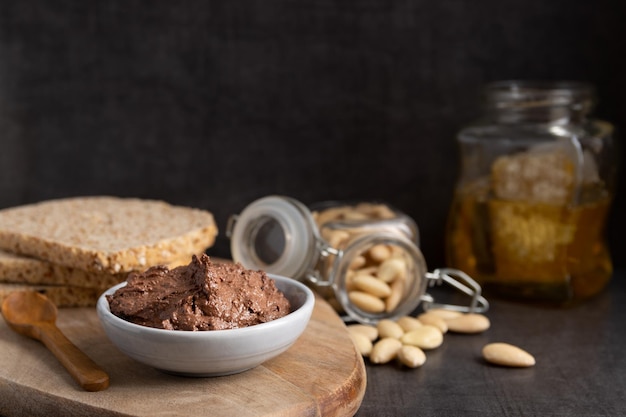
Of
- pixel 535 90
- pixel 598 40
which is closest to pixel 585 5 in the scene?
pixel 598 40

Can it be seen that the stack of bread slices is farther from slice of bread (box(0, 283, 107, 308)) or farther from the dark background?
the dark background

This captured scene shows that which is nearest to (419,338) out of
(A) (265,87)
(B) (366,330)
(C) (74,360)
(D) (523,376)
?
(B) (366,330)

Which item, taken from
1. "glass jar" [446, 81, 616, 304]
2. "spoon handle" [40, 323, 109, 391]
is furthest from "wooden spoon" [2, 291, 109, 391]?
"glass jar" [446, 81, 616, 304]

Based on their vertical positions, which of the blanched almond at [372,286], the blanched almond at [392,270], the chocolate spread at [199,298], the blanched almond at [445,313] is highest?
the chocolate spread at [199,298]

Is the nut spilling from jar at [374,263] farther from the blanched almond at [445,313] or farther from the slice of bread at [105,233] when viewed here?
the slice of bread at [105,233]

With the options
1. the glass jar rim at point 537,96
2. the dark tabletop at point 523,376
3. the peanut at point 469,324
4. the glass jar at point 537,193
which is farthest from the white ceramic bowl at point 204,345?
the glass jar rim at point 537,96

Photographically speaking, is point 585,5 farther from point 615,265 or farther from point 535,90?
point 615,265
